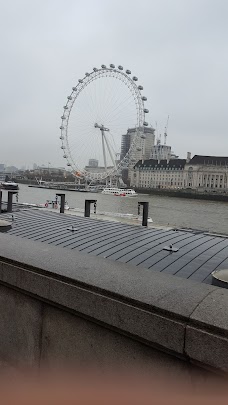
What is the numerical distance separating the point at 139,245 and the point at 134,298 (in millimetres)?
4497

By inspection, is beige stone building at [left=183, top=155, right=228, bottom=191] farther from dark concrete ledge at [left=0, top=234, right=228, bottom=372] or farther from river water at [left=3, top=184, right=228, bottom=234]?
dark concrete ledge at [left=0, top=234, right=228, bottom=372]

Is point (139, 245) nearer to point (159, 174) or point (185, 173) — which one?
point (185, 173)

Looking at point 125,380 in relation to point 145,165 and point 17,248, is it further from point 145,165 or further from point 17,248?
point 145,165

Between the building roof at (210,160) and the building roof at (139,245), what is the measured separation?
370 ft

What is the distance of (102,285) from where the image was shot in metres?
2.38

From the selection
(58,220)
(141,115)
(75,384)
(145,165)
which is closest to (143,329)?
(75,384)

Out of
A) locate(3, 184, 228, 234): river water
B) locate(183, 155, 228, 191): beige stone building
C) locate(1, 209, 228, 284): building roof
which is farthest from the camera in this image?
locate(183, 155, 228, 191): beige stone building

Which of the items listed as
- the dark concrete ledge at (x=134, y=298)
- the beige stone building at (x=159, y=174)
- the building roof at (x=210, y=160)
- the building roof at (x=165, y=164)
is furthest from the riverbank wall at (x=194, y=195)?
the dark concrete ledge at (x=134, y=298)

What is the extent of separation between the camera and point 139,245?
6.67 meters

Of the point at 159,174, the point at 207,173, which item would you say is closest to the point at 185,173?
the point at 207,173

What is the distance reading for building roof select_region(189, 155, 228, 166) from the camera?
116688 millimetres

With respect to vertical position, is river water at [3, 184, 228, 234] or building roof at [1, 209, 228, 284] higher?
building roof at [1, 209, 228, 284]

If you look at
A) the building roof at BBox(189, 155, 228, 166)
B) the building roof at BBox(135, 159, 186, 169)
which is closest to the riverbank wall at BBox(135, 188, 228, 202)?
the building roof at BBox(189, 155, 228, 166)

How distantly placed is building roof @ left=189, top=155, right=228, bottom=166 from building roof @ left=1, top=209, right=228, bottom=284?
370ft
